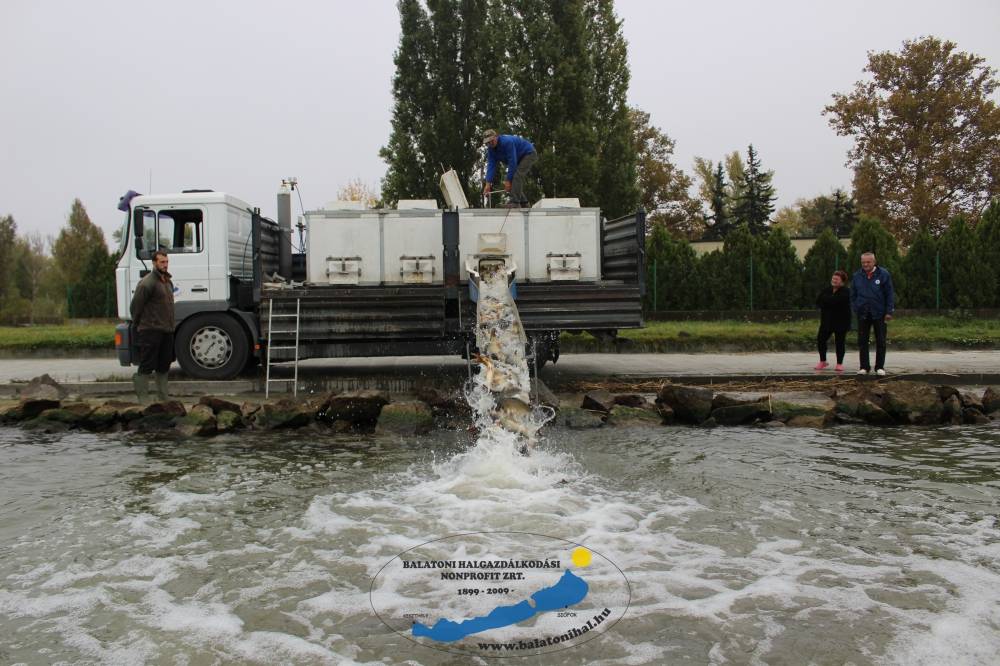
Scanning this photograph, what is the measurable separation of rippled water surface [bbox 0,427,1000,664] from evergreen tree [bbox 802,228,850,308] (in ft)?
54.2

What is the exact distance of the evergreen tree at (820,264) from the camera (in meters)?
22.8

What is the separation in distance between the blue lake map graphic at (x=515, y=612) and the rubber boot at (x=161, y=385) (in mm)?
7178

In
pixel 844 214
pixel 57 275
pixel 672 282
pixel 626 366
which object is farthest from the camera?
pixel 57 275

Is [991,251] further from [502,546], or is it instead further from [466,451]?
[502,546]

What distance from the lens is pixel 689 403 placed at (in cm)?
Result: 850

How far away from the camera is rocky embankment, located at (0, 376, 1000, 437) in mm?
8203

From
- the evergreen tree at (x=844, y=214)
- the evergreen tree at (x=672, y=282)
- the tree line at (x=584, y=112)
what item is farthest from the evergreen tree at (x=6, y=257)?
the evergreen tree at (x=844, y=214)

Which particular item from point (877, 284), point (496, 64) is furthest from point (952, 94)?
point (877, 284)

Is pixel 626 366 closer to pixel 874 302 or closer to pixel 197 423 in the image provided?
pixel 874 302

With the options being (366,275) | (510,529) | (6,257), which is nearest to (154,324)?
(366,275)

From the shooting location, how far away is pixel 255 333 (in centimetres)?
1116

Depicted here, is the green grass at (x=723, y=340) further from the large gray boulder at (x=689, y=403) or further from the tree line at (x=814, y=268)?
the large gray boulder at (x=689, y=403)

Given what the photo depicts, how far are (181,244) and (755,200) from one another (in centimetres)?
4872

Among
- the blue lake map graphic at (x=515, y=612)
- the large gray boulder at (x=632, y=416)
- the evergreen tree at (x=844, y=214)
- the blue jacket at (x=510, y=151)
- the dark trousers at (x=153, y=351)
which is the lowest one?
the blue lake map graphic at (x=515, y=612)
